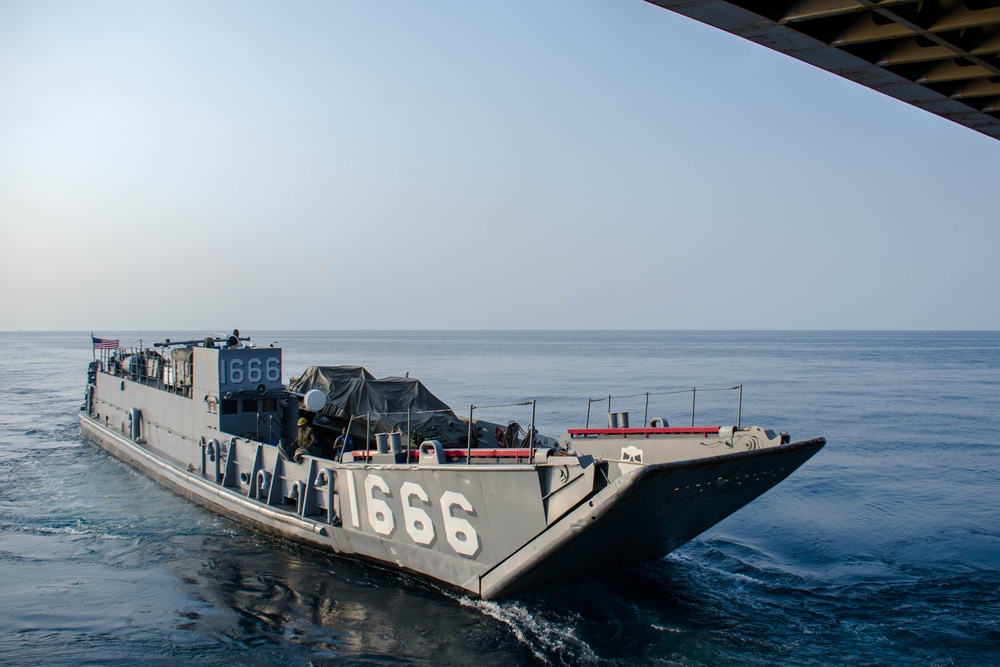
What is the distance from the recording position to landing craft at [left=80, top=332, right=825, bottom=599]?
1021 centimetres

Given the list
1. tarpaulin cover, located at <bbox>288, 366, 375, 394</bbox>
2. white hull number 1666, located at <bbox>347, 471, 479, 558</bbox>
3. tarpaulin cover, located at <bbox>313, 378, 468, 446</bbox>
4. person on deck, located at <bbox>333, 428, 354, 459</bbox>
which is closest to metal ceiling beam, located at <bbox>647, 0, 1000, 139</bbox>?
white hull number 1666, located at <bbox>347, 471, 479, 558</bbox>

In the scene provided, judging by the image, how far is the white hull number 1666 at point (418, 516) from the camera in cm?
1148

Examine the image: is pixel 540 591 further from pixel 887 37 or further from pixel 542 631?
pixel 887 37

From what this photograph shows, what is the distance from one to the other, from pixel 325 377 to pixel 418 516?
7414 millimetres

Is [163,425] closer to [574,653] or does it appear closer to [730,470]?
[574,653]

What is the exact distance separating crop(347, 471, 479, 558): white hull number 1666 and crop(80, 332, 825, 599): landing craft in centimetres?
2

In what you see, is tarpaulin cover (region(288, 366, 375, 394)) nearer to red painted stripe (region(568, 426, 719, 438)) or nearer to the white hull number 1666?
the white hull number 1666

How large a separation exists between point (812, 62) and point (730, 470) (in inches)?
212

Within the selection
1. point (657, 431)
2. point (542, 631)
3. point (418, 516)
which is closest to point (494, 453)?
point (418, 516)

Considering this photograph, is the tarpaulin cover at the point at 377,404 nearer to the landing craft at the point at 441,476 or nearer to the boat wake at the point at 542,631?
the landing craft at the point at 441,476

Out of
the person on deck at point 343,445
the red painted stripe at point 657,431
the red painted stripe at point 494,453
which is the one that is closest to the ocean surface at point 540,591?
the person on deck at point 343,445

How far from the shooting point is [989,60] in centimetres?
809

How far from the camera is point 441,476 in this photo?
11453 mm

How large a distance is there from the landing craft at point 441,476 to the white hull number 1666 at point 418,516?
23 mm
